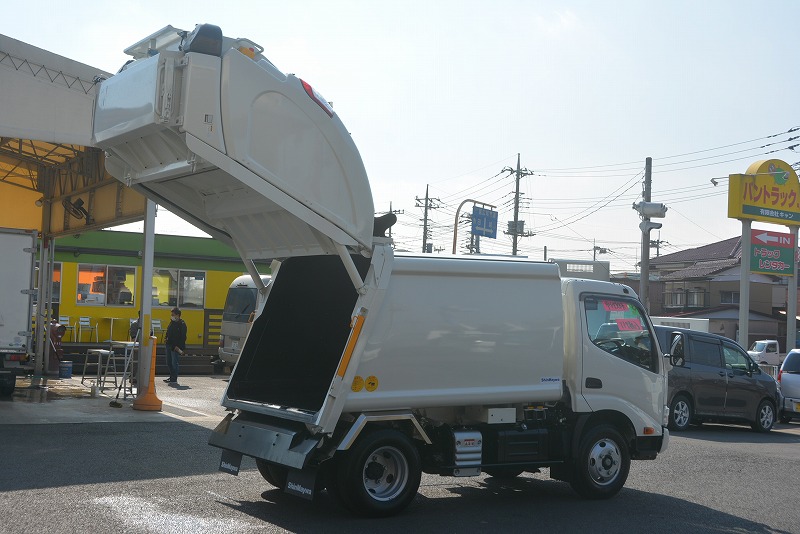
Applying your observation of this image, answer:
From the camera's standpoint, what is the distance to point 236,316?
24719 mm

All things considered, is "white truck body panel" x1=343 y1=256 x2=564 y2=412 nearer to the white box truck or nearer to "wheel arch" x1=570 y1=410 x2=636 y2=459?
"wheel arch" x1=570 y1=410 x2=636 y2=459

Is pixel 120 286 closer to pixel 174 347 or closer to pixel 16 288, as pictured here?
pixel 174 347

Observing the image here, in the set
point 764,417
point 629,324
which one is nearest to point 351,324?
point 629,324

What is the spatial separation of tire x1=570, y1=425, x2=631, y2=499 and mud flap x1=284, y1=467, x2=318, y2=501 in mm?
2970

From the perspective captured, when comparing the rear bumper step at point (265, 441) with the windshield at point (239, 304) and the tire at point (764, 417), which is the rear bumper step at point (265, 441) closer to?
the tire at point (764, 417)

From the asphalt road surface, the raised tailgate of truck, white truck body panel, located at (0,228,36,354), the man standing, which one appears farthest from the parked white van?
the raised tailgate of truck

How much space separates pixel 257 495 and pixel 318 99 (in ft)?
12.8

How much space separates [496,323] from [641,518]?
7.67ft

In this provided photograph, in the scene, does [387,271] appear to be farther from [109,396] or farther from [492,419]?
[109,396]

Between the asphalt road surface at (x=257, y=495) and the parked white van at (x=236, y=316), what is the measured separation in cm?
1020

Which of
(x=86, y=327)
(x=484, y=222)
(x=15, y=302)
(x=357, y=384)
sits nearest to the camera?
(x=357, y=384)

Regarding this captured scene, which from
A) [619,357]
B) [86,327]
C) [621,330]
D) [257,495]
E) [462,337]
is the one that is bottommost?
[257,495]

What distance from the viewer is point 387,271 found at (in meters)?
8.09

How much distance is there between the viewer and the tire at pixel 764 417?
18578 mm
